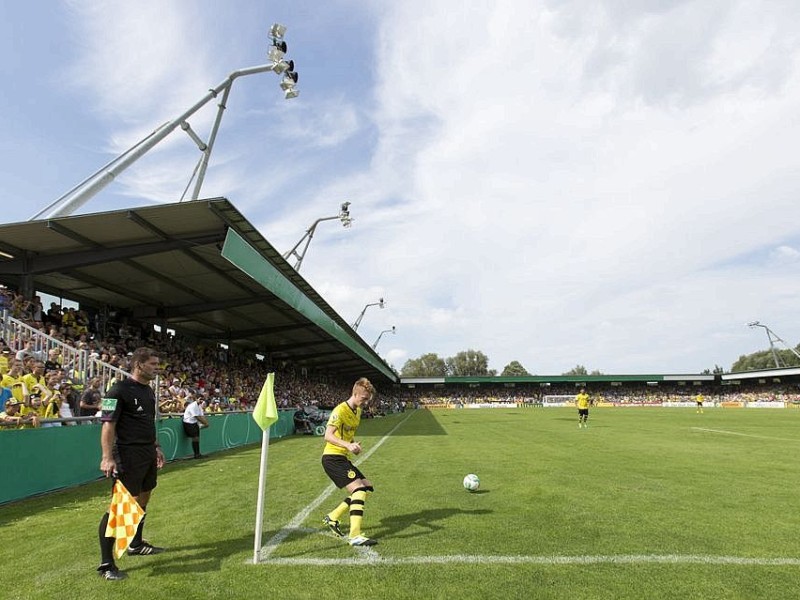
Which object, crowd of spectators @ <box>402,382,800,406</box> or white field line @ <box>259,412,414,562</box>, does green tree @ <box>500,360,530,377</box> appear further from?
white field line @ <box>259,412,414,562</box>

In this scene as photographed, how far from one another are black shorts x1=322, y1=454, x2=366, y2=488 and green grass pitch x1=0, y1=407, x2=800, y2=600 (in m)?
→ 0.62

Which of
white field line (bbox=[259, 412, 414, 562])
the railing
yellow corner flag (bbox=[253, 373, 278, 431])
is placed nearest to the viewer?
white field line (bbox=[259, 412, 414, 562])

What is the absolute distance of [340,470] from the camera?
596 centimetres

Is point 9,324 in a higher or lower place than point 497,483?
higher

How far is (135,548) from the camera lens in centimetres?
543

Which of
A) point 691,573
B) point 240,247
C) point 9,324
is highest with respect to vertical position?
point 240,247

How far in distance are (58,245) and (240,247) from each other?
19.0ft

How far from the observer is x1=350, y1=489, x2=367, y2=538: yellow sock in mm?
5605

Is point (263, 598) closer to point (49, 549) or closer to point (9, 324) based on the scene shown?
point (49, 549)

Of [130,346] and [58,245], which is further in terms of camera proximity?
[130,346]

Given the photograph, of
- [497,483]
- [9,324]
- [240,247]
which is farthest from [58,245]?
[497,483]

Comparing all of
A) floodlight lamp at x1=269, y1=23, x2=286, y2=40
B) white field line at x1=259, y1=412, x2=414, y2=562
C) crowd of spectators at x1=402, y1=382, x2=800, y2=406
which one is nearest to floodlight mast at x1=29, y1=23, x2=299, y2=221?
floodlight lamp at x1=269, y1=23, x2=286, y2=40

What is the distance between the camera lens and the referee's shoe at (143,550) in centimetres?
538

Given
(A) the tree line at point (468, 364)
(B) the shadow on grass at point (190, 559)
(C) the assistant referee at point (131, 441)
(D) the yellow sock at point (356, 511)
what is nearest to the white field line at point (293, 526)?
(B) the shadow on grass at point (190, 559)
